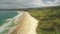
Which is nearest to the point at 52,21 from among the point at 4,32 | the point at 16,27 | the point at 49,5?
the point at 49,5

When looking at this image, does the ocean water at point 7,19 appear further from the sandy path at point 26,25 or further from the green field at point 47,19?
the green field at point 47,19

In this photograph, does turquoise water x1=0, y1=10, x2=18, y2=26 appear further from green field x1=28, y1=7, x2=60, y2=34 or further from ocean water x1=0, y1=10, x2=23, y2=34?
green field x1=28, y1=7, x2=60, y2=34

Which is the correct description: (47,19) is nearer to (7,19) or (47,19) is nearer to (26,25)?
(26,25)

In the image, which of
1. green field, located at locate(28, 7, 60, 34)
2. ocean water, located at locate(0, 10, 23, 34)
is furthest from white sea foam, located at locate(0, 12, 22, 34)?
green field, located at locate(28, 7, 60, 34)

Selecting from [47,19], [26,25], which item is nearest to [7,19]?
[26,25]

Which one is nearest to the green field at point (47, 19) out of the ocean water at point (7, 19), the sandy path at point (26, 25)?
the sandy path at point (26, 25)
